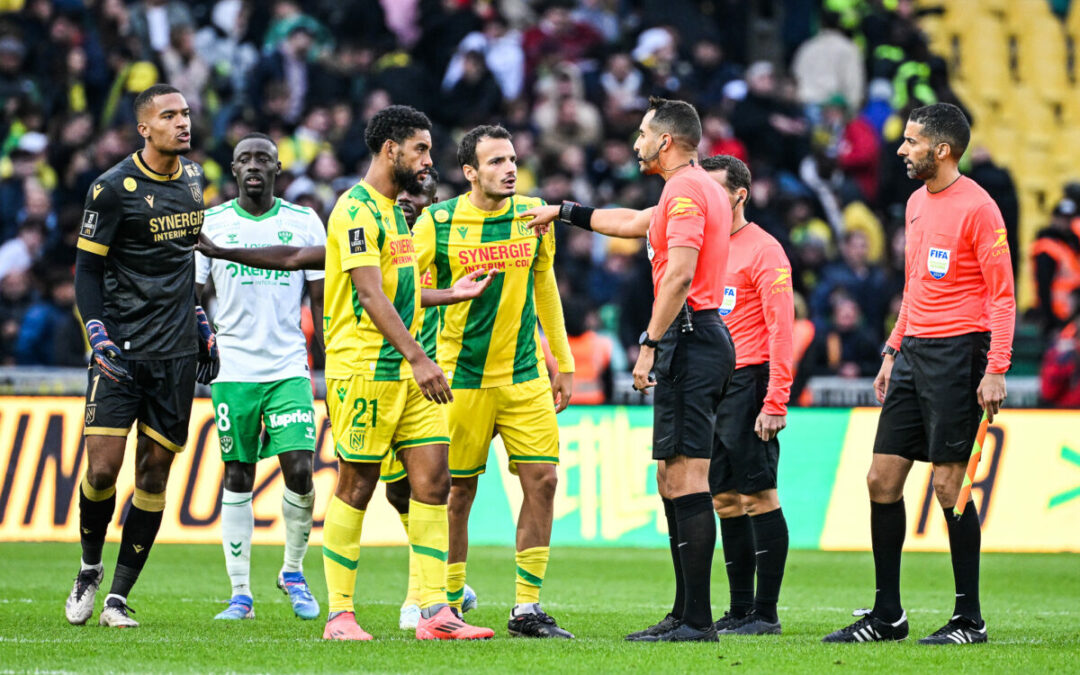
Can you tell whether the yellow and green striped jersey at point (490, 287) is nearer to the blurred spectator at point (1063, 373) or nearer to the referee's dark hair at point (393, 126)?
the referee's dark hair at point (393, 126)

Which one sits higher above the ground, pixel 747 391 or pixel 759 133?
pixel 759 133

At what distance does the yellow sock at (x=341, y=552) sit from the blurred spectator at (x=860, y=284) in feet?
36.0

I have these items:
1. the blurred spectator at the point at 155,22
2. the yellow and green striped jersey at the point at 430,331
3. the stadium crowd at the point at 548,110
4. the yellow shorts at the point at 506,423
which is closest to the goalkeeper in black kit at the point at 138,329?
the yellow and green striped jersey at the point at 430,331

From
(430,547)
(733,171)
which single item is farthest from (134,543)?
(733,171)

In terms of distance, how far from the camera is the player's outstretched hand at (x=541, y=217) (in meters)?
8.52

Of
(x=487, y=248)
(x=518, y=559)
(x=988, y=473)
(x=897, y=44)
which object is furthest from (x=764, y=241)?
(x=897, y=44)

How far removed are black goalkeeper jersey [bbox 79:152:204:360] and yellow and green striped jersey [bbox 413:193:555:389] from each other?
1402 millimetres

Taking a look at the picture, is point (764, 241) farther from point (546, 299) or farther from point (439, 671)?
point (439, 671)

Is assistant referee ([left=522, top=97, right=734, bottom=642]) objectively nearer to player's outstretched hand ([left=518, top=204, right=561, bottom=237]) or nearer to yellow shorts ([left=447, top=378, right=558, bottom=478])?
player's outstretched hand ([left=518, top=204, right=561, bottom=237])

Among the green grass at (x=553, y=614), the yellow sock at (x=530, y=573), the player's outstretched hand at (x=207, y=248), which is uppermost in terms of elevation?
the player's outstretched hand at (x=207, y=248)

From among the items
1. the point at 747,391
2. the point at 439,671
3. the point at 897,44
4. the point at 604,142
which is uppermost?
the point at 897,44

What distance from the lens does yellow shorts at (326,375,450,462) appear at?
8102 millimetres

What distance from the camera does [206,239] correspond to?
9.21 meters

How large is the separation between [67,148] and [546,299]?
38.9 feet
